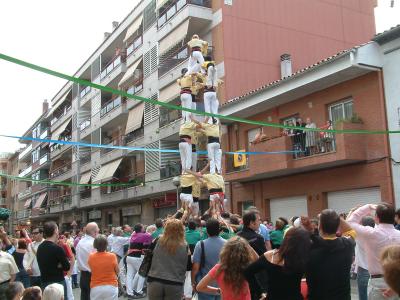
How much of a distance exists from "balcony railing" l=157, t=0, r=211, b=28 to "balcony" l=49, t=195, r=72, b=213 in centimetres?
2321

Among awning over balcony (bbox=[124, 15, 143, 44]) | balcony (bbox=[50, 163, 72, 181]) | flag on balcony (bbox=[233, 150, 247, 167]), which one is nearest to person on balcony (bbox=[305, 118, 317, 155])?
flag on balcony (bbox=[233, 150, 247, 167])

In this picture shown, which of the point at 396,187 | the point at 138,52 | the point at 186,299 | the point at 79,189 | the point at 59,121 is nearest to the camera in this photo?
the point at 186,299

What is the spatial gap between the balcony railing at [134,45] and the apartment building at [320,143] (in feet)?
43.2

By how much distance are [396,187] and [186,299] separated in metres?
9.28

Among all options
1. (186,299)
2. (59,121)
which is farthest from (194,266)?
(59,121)

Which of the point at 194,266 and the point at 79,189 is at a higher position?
the point at 79,189

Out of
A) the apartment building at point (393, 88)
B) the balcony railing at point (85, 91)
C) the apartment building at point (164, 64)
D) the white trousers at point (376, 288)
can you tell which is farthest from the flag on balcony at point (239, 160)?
the balcony railing at point (85, 91)

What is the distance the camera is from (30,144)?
6888cm

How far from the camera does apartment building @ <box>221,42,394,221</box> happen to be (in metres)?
17.4

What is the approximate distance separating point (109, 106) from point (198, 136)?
28.4 m

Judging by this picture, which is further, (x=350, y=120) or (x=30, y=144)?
(x=30, y=144)

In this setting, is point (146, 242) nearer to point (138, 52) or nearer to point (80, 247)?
point (80, 247)

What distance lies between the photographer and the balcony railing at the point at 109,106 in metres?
38.0

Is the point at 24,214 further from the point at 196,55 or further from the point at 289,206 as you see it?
the point at 196,55
